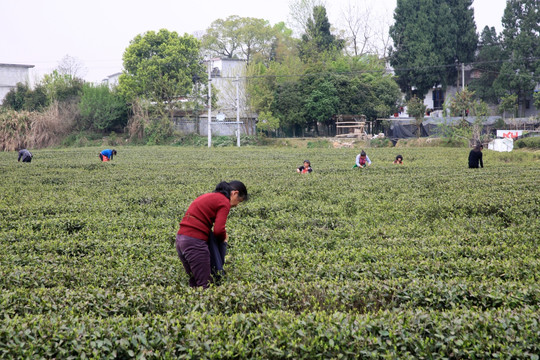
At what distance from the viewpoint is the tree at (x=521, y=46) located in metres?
45.2

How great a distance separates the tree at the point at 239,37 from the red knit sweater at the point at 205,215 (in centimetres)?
6122

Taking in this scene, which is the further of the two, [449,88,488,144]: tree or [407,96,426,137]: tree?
[407,96,426,137]: tree

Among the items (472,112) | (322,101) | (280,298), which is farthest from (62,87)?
(280,298)

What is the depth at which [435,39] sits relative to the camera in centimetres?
5019

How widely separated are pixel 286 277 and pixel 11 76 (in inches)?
2400

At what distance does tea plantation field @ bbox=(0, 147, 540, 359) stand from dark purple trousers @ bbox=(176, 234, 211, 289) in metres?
0.21

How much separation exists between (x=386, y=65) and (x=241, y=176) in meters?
46.4

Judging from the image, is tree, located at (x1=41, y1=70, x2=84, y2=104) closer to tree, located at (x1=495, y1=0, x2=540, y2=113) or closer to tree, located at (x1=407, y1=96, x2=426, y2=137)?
tree, located at (x1=407, y1=96, x2=426, y2=137)

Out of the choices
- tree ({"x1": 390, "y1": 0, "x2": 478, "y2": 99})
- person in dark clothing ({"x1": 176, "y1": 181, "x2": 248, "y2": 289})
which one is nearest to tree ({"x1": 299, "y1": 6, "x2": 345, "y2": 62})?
tree ({"x1": 390, "y1": 0, "x2": 478, "y2": 99})

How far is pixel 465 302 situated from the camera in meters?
5.44

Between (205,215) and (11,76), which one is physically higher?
(11,76)

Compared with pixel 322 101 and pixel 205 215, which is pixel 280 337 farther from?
pixel 322 101

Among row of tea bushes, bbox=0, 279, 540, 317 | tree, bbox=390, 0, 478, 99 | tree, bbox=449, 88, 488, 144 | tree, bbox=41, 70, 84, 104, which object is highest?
tree, bbox=390, 0, 478, 99

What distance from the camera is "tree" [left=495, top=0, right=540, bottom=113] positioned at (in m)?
45.2
